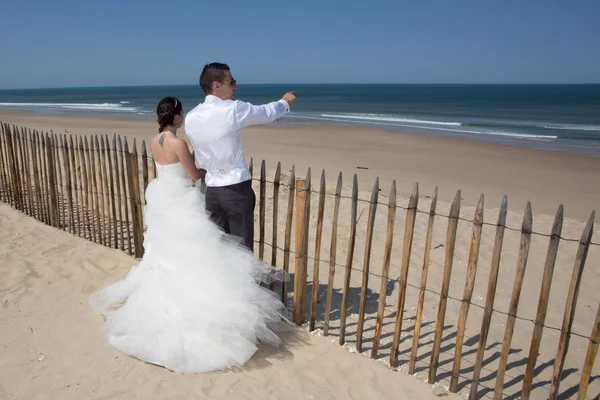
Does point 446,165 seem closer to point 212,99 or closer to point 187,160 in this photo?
point 187,160

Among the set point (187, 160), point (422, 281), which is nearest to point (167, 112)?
A: point (187, 160)

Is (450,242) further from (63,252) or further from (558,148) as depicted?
(558,148)

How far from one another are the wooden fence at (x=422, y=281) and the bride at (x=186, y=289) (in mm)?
623

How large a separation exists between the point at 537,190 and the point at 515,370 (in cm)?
768

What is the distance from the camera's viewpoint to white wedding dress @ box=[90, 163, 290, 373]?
323 centimetres

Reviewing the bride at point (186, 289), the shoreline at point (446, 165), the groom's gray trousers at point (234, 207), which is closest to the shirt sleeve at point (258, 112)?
the groom's gray trousers at point (234, 207)

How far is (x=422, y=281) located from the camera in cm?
337

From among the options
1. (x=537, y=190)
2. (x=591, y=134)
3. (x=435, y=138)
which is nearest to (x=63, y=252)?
(x=537, y=190)

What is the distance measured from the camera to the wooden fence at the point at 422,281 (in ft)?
10.1

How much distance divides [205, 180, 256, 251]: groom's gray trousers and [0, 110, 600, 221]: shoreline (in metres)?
5.73

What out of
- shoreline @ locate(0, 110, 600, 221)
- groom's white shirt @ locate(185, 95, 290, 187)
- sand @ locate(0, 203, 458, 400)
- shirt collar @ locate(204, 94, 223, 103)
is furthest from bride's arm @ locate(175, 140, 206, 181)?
shoreline @ locate(0, 110, 600, 221)

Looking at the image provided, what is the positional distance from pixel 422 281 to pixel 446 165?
34.5 feet

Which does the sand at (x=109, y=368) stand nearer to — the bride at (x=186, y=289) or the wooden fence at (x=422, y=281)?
the bride at (x=186, y=289)

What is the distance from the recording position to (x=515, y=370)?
378 cm
